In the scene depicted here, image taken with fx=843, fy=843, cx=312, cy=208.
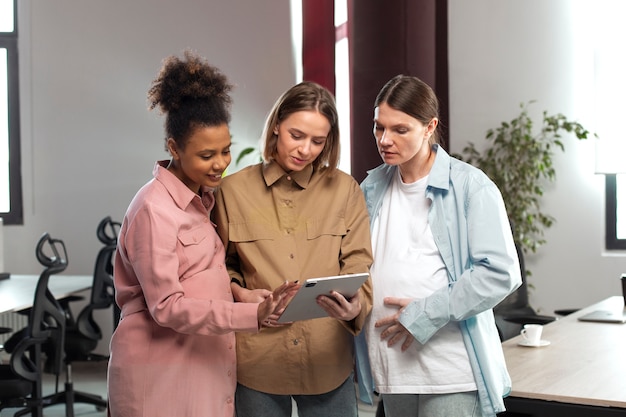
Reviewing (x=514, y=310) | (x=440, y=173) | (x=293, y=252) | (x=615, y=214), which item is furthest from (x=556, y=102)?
(x=293, y=252)

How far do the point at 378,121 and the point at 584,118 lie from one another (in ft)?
13.9

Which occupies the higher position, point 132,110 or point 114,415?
point 132,110

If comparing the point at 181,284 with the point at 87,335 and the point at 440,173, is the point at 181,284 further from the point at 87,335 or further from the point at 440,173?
the point at 87,335

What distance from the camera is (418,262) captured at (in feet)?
7.34

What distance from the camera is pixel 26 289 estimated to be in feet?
17.1

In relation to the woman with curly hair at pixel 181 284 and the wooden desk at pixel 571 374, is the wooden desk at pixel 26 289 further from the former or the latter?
the wooden desk at pixel 571 374

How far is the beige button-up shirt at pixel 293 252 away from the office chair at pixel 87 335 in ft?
10.9

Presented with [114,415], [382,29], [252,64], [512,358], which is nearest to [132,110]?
[252,64]

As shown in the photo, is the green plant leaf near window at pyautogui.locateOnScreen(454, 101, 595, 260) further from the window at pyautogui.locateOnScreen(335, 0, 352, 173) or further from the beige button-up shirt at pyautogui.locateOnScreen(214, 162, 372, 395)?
the beige button-up shirt at pyautogui.locateOnScreen(214, 162, 372, 395)

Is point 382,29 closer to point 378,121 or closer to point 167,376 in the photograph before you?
point 378,121

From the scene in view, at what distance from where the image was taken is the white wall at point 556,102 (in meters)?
6.08

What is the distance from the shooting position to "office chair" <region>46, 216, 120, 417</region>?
5.28 metres

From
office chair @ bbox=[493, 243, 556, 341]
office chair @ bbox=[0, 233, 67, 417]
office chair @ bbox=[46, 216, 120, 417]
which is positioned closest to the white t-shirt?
office chair @ bbox=[493, 243, 556, 341]

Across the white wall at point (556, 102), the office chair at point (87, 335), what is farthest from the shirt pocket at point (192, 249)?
the white wall at point (556, 102)
